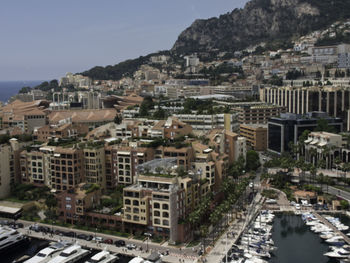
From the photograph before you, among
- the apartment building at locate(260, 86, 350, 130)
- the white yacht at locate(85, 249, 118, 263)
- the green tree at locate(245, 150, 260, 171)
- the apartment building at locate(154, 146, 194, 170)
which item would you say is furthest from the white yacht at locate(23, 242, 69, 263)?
the apartment building at locate(260, 86, 350, 130)

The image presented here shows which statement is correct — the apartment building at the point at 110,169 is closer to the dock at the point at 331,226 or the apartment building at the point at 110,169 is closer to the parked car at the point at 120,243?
the parked car at the point at 120,243

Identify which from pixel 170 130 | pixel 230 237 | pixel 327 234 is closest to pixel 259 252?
pixel 230 237

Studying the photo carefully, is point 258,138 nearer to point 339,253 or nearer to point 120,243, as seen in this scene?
point 339,253

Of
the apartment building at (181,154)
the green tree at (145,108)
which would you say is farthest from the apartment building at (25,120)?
the apartment building at (181,154)

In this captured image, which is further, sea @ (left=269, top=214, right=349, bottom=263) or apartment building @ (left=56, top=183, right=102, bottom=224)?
apartment building @ (left=56, top=183, right=102, bottom=224)

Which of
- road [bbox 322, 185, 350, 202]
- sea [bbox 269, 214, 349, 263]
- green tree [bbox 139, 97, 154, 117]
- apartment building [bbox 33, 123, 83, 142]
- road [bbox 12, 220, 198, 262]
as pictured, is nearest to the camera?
road [bbox 12, 220, 198, 262]

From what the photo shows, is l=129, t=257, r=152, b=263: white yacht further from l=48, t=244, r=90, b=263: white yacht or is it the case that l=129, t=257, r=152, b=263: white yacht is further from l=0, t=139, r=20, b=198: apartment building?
l=0, t=139, r=20, b=198: apartment building
